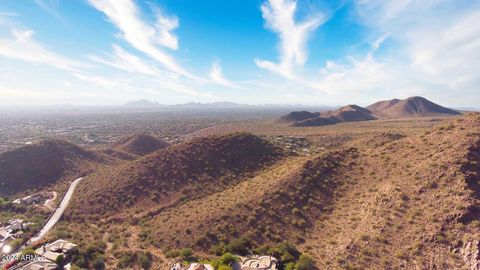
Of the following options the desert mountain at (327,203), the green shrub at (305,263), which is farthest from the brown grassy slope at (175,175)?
the green shrub at (305,263)

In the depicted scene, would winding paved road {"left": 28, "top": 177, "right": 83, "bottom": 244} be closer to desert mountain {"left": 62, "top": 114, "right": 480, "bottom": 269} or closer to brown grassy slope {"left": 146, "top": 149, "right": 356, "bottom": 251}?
desert mountain {"left": 62, "top": 114, "right": 480, "bottom": 269}

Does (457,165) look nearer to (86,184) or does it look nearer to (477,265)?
(477,265)

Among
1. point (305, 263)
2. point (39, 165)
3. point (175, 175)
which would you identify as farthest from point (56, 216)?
point (305, 263)

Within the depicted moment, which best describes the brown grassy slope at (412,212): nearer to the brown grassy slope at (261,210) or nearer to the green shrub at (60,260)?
the brown grassy slope at (261,210)

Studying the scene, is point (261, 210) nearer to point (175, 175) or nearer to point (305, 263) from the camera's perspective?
point (305, 263)

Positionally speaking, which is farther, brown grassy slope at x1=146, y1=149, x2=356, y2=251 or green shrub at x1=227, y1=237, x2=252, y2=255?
brown grassy slope at x1=146, y1=149, x2=356, y2=251

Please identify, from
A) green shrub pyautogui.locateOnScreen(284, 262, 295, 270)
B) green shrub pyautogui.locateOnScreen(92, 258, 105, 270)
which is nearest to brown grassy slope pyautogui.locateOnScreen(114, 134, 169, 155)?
green shrub pyautogui.locateOnScreen(92, 258, 105, 270)
